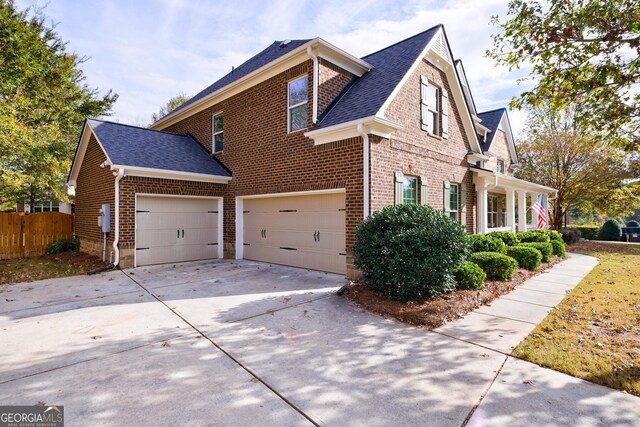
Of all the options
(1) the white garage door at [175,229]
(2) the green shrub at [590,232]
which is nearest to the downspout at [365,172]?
(1) the white garage door at [175,229]

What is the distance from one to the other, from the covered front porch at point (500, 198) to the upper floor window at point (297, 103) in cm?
748

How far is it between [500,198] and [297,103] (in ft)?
48.8

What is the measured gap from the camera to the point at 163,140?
40.7 feet

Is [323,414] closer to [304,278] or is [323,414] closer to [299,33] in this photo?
[304,278]

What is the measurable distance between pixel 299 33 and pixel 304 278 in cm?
949

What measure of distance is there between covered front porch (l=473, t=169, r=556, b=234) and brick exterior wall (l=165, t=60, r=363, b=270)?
7.05 metres

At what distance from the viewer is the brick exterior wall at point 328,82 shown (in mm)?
9055

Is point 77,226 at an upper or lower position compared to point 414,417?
upper

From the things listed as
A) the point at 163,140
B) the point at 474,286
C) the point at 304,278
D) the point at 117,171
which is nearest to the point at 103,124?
the point at 163,140

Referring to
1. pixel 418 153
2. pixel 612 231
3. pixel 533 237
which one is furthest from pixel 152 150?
pixel 612 231

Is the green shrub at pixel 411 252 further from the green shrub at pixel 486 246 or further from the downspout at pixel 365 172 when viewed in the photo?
the green shrub at pixel 486 246

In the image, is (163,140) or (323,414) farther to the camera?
(163,140)

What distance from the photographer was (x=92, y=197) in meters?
11.6

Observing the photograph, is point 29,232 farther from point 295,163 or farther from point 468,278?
point 468,278
